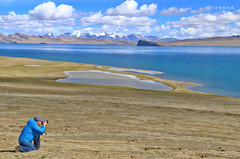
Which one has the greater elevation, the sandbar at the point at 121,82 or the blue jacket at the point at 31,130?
the blue jacket at the point at 31,130

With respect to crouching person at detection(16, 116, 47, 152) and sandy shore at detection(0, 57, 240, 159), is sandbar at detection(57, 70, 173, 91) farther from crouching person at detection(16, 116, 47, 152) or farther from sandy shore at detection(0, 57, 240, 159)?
crouching person at detection(16, 116, 47, 152)

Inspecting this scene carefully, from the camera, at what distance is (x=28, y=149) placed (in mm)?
12914

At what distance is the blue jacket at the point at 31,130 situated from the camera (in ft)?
40.9

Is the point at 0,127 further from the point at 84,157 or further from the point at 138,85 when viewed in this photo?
the point at 138,85

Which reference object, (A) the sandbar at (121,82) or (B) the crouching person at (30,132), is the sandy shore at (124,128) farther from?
(A) the sandbar at (121,82)

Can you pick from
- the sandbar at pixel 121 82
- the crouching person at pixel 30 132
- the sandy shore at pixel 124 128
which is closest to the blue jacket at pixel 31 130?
the crouching person at pixel 30 132

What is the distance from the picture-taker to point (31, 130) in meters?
12.6

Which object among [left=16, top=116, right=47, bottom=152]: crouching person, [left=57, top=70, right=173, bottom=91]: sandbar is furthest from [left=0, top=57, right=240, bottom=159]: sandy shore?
[left=57, top=70, right=173, bottom=91]: sandbar

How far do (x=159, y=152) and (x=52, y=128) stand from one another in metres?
8.99

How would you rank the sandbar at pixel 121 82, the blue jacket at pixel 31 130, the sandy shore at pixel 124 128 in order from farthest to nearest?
the sandbar at pixel 121 82, the sandy shore at pixel 124 128, the blue jacket at pixel 31 130

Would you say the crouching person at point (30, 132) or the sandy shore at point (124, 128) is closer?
the crouching person at point (30, 132)

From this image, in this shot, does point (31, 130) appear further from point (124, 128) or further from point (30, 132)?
point (124, 128)

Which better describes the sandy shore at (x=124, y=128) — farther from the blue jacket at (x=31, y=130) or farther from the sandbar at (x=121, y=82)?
the sandbar at (x=121, y=82)

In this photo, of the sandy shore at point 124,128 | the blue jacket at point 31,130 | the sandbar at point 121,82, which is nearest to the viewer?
the blue jacket at point 31,130
